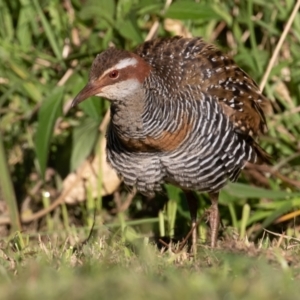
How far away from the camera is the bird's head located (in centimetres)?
464

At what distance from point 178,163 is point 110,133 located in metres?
0.50

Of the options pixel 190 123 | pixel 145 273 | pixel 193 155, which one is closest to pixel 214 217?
pixel 193 155

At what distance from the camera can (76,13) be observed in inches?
263

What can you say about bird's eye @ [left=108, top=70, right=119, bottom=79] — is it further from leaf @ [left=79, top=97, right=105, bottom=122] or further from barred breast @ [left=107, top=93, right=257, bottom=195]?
leaf @ [left=79, top=97, right=105, bottom=122]

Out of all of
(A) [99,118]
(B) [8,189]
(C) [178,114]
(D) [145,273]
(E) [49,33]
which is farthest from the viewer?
(E) [49,33]

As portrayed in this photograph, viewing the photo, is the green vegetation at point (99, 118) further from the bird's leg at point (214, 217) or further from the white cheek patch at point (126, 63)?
the white cheek patch at point (126, 63)

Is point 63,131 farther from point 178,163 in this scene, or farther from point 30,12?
point 178,163

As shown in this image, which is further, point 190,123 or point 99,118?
point 99,118

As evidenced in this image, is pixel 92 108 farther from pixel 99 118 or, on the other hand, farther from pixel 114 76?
pixel 114 76

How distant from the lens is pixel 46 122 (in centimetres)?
593

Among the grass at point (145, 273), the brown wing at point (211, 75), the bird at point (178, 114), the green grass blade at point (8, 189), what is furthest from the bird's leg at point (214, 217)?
the green grass blade at point (8, 189)

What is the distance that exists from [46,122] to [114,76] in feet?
4.46

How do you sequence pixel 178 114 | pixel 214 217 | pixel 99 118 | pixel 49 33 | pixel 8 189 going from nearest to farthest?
pixel 178 114 → pixel 214 217 → pixel 8 189 → pixel 99 118 → pixel 49 33

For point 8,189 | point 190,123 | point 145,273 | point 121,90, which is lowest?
point 8,189
